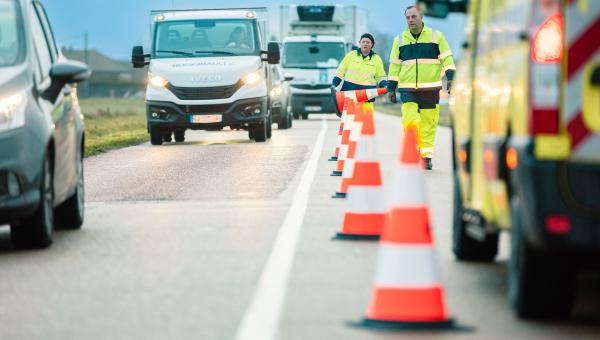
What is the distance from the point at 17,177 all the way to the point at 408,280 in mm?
4027

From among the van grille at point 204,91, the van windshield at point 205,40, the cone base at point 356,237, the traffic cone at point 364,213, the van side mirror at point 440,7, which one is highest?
the van side mirror at point 440,7

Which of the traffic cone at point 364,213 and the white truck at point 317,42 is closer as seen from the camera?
the traffic cone at point 364,213

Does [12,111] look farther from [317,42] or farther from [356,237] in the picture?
[317,42]

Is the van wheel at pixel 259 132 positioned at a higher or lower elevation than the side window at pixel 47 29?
lower

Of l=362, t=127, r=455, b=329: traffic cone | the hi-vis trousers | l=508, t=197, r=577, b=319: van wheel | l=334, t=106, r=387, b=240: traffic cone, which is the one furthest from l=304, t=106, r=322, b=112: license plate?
l=508, t=197, r=577, b=319: van wheel

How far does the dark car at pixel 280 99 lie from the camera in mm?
35503

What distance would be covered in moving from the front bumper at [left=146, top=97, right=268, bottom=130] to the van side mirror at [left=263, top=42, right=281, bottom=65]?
0.75m

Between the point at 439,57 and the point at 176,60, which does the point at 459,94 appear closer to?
the point at 439,57

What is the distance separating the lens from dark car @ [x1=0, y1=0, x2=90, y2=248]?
10609mm

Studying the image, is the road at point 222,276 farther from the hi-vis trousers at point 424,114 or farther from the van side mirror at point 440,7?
the hi-vis trousers at point 424,114

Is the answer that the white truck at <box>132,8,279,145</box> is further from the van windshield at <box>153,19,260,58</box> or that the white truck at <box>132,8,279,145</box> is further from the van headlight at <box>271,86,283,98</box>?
the van headlight at <box>271,86,283,98</box>

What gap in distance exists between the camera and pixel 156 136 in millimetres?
29703

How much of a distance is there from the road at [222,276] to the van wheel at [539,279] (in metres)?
0.08

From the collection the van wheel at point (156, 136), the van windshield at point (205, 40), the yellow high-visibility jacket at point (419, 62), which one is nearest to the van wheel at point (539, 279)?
the yellow high-visibility jacket at point (419, 62)
